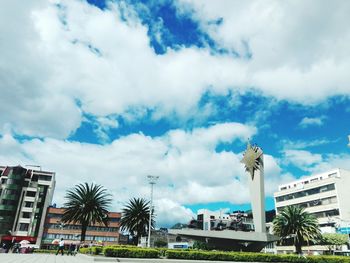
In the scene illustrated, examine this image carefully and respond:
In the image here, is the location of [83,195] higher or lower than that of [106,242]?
higher

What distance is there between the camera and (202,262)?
27.3 m

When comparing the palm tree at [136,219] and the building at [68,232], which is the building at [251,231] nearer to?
the palm tree at [136,219]

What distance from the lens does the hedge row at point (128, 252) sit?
1078 inches

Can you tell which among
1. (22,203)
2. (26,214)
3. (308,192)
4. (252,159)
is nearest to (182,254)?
(252,159)

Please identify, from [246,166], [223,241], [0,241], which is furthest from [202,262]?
[0,241]

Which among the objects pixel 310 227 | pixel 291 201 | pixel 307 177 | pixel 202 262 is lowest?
pixel 202 262

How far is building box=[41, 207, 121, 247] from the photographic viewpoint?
8306 cm

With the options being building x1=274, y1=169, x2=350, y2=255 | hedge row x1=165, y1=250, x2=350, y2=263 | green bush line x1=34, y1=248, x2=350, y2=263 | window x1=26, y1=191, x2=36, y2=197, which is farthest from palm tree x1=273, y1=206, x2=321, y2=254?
window x1=26, y1=191, x2=36, y2=197

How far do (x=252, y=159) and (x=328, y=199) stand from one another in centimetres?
4390

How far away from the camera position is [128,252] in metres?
27.7

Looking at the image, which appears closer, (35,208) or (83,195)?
(83,195)

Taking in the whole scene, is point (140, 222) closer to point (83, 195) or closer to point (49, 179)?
point (83, 195)

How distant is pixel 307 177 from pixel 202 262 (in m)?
73.3

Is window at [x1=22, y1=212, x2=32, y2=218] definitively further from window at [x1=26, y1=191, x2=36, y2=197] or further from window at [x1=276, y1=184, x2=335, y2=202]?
window at [x1=276, y1=184, x2=335, y2=202]
